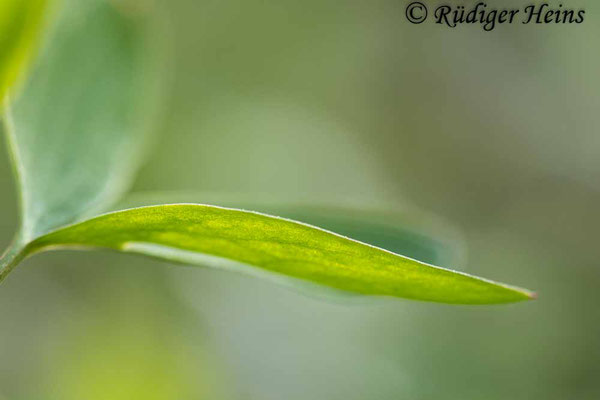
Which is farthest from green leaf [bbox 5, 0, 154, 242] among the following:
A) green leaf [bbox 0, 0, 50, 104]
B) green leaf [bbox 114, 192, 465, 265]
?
green leaf [bbox 0, 0, 50, 104]

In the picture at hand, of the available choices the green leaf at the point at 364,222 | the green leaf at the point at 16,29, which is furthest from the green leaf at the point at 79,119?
the green leaf at the point at 16,29

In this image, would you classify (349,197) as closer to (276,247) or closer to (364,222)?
(364,222)

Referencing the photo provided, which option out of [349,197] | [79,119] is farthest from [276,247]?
[349,197]

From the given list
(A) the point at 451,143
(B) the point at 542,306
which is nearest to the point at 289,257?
(B) the point at 542,306

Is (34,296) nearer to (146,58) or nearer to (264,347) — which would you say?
(264,347)

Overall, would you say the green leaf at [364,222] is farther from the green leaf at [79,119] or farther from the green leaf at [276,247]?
the green leaf at [276,247]
